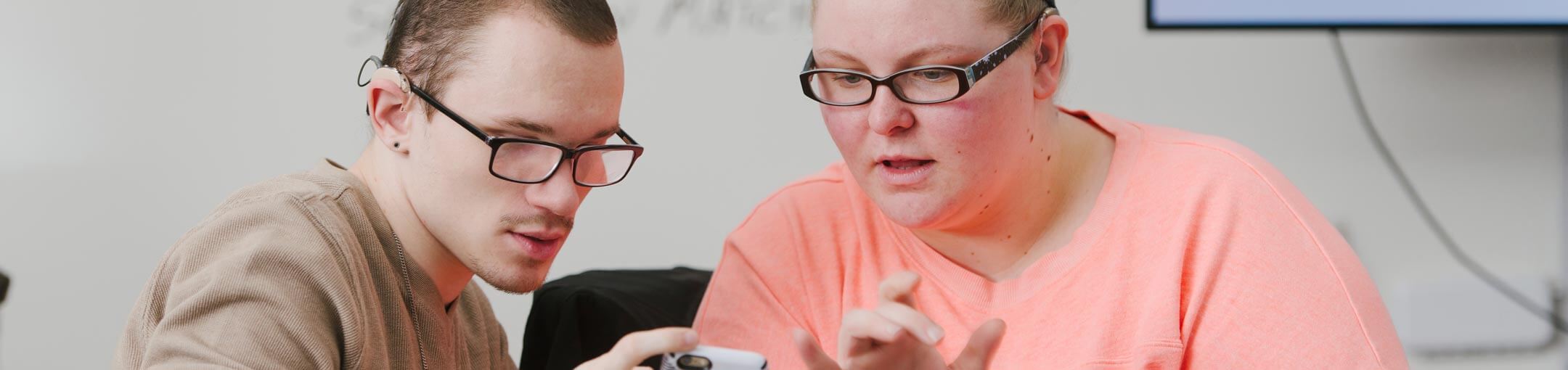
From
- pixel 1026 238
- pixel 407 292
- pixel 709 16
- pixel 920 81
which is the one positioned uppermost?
pixel 709 16

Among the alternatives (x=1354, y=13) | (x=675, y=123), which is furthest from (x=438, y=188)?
(x=1354, y=13)

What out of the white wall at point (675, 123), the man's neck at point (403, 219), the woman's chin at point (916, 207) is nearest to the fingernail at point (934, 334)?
the woman's chin at point (916, 207)

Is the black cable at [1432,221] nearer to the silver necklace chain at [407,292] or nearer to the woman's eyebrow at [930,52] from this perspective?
the woman's eyebrow at [930,52]

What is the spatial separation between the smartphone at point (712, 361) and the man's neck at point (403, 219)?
352 mm

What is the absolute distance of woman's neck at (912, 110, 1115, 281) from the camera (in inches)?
50.6

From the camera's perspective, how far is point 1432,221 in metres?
2.24

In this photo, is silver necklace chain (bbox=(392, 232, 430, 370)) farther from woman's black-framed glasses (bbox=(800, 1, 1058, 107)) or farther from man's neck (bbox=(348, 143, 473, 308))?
woman's black-framed glasses (bbox=(800, 1, 1058, 107))

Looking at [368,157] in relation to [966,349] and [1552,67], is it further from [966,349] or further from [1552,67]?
[1552,67]

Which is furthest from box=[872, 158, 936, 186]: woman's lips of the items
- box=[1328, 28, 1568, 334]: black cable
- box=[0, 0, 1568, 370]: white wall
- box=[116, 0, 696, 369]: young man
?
box=[1328, 28, 1568, 334]: black cable

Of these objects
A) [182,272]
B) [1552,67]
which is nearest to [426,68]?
[182,272]

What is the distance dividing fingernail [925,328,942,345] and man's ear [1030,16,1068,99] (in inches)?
16.2

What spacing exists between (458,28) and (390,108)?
0.11m

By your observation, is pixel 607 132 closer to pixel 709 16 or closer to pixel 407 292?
pixel 407 292

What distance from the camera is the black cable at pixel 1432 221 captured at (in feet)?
7.22
